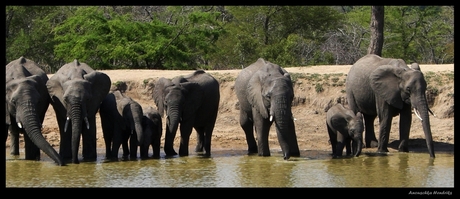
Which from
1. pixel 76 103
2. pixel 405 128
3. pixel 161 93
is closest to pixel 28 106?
pixel 76 103

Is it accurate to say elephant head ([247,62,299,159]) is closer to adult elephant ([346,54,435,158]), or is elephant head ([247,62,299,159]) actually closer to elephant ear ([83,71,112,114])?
adult elephant ([346,54,435,158])

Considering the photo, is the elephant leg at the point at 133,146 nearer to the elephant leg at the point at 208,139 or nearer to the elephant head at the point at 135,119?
the elephant head at the point at 135,119

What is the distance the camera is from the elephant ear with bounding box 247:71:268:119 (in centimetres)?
1533

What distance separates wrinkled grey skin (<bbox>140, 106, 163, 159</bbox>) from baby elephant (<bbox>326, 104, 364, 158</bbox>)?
294 cm

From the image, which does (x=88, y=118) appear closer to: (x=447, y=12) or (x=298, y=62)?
(x=298, y=62)

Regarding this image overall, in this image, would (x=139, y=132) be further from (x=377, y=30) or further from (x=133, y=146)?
(x=377, y=30)

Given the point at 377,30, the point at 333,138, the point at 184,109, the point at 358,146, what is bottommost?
the point at 358,146

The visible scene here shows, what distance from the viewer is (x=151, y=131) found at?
15680mm

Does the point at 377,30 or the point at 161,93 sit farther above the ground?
the point at 377,30

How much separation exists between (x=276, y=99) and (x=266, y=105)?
18.5 inches

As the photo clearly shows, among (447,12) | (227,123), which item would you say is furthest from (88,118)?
(447,12)

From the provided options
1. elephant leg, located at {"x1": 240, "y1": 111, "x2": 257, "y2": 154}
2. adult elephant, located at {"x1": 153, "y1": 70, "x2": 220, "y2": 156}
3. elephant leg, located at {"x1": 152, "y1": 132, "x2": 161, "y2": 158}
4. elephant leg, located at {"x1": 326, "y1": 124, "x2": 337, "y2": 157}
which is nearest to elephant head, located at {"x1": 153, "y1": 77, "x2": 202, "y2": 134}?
adult elephant, located at {"x1": 153, "y1": 70, "x2": 220, "y2": 156}

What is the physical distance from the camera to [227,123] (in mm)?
19422

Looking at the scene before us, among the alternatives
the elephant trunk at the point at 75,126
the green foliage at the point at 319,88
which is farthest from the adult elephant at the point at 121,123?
the green foliage at the point at 319,88
